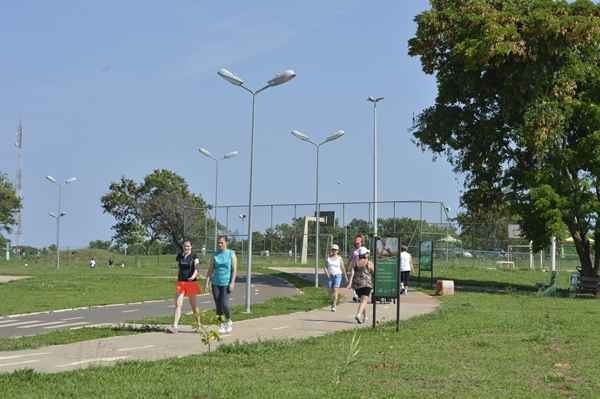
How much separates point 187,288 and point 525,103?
2016cm

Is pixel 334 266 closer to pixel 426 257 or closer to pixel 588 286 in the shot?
pixel 426 257

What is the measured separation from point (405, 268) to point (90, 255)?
61645mm

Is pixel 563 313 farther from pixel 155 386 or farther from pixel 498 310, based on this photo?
pixel 155 386

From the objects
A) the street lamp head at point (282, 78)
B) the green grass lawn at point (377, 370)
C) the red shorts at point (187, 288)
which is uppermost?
the street lamp head at point (282, 78)

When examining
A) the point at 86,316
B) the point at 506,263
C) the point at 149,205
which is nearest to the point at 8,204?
the point at 149,205

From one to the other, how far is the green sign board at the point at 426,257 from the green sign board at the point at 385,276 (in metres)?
16.5

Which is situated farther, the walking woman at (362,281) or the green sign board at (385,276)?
the walking woman at (362,281)

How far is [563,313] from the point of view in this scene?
19.9 metres

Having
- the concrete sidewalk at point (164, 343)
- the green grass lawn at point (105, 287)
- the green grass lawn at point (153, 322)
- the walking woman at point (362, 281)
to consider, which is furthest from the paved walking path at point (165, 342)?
the green grass lawn at point (105, 287)

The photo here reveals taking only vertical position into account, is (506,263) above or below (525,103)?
below

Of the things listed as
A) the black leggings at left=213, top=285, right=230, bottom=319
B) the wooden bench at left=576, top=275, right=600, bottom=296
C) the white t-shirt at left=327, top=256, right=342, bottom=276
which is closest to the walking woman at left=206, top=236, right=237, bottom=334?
the black leggings at left=213, top=285, right=230, bottom=319

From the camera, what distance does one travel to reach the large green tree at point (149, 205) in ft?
266

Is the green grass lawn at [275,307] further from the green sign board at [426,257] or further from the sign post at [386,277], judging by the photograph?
the green sign board at [426,257]

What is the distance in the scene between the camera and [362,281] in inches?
664
